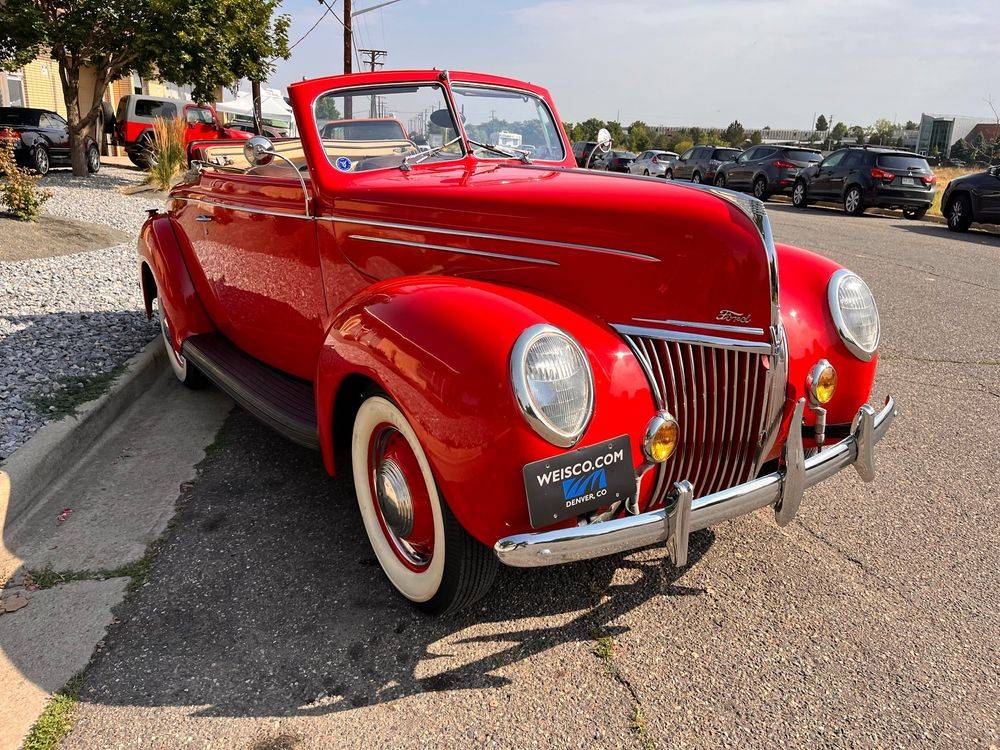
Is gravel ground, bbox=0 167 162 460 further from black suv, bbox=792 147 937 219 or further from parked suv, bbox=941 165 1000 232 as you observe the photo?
black suv, bbox=792 147 937 219

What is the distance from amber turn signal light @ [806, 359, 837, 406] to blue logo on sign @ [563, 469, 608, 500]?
97 centimetres

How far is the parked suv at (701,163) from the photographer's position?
955 inches

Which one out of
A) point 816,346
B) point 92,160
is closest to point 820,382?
point 816,346

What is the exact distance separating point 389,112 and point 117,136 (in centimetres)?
2265

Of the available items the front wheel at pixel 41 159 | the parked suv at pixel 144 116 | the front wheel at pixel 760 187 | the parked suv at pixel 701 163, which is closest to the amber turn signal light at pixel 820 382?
the front wheel at pixel 41 159

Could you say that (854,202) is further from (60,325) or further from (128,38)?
(60,325)

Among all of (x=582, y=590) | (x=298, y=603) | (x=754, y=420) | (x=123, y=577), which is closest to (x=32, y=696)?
(x=123, y=577)

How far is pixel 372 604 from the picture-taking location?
104 inches

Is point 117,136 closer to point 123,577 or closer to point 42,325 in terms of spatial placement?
point 42,325

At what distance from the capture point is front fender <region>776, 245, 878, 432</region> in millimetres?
2658

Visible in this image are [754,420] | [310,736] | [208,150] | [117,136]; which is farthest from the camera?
[117,136]

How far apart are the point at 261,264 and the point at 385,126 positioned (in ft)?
3.11

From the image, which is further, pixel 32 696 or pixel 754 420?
pixel 754 420

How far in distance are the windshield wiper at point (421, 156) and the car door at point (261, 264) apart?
0.45m
